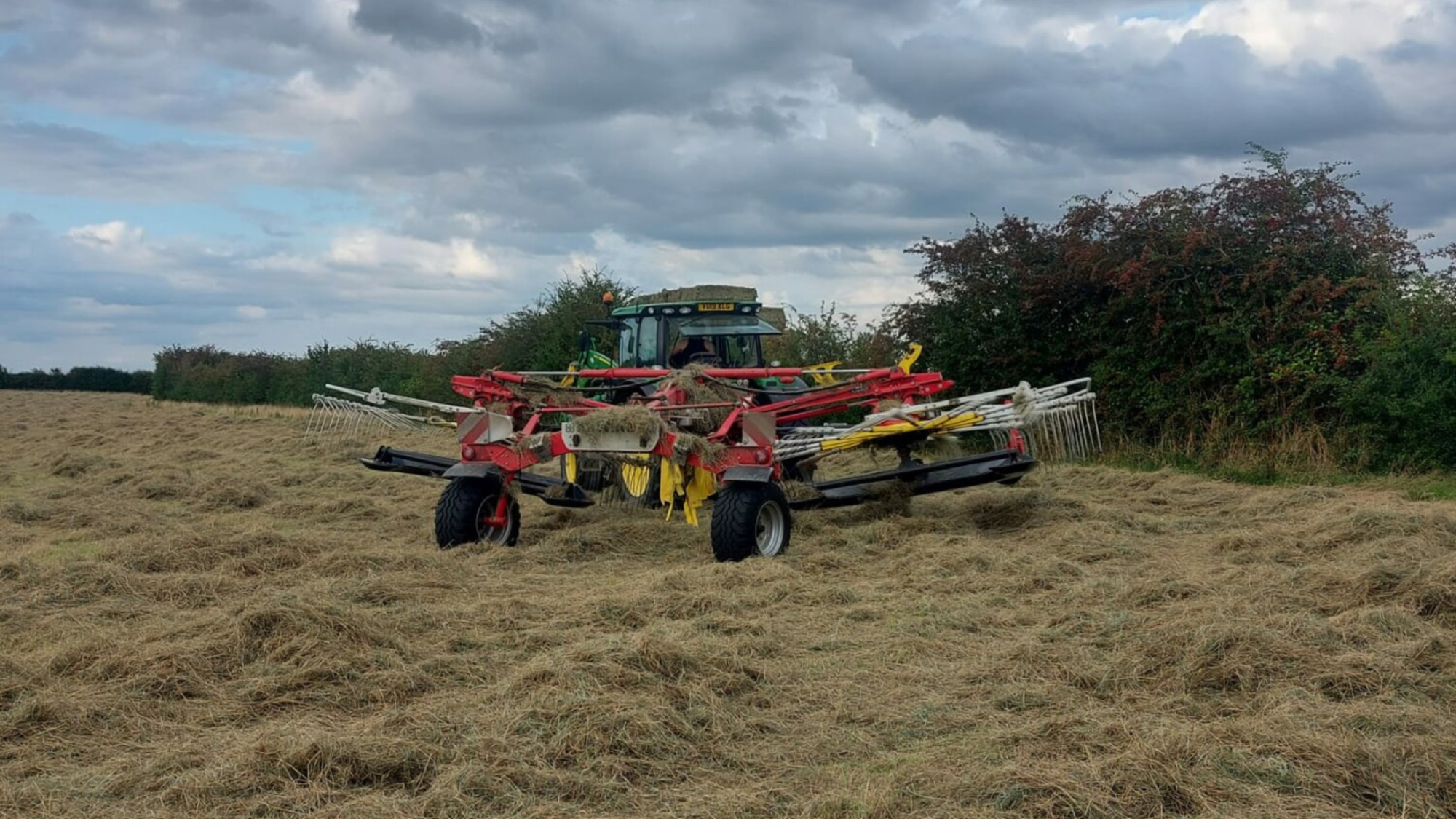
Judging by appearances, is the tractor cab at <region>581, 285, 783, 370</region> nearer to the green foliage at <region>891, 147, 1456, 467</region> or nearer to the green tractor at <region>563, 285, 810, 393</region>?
the green tractor at <region>563, 285, 810, 393</region>

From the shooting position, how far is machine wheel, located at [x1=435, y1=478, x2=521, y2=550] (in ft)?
29.0

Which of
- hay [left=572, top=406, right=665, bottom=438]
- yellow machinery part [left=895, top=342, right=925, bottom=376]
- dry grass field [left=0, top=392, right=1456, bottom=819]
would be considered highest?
yellow machinery part [left=895, top=342, right=925, bottom=376]

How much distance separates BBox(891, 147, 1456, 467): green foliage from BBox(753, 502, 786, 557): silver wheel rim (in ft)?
22.7

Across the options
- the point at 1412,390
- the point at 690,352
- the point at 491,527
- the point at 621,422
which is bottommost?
the point at 491,527

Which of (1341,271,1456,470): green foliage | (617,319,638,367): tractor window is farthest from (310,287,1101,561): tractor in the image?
(1341,271,1456,470): green foliage

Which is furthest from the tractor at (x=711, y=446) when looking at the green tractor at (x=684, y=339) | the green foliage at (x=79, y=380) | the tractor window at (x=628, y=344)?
the green foliage at (x=79, y=380)

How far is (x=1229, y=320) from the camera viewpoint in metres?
13.5

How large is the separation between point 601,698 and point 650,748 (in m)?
0.34

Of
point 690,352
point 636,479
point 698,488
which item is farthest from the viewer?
point 690,352

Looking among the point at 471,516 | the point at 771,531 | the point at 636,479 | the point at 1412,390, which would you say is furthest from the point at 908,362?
the point at 1412,390

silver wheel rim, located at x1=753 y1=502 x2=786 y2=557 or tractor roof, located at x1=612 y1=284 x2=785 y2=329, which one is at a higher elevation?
tractor roof, located at x1=612 y1=284 x2=785 y2=329

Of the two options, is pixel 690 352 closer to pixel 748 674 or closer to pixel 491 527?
pixel 491 527

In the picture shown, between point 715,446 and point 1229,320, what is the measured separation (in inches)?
310

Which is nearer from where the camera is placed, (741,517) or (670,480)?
(741,517)
